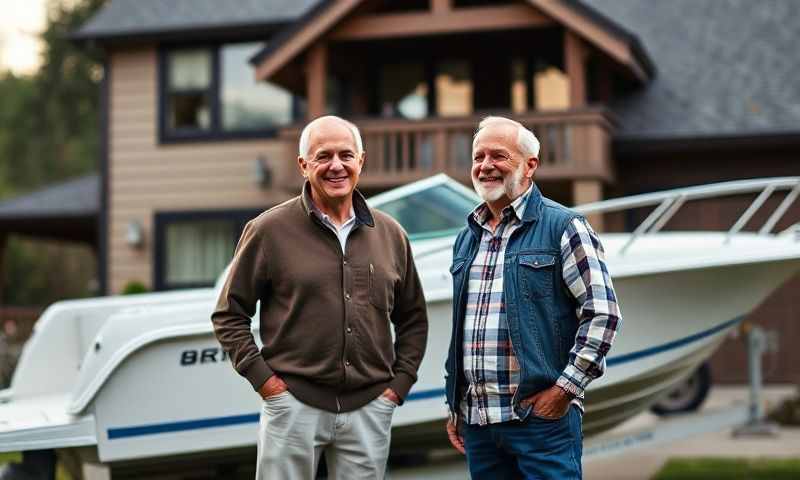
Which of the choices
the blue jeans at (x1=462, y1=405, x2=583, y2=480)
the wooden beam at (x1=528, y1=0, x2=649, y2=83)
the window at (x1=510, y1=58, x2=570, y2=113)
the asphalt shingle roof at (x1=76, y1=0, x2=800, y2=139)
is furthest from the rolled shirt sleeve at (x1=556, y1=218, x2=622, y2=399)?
the window at (x1=510, y1=58, x2=570, y2=113)

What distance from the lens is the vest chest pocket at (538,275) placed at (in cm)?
358

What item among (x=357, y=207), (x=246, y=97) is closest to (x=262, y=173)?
(x=246, y=97)

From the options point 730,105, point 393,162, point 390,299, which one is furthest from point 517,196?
point 730,105

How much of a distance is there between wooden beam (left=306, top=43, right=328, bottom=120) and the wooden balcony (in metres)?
0.42

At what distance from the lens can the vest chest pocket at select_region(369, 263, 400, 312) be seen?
151 inches

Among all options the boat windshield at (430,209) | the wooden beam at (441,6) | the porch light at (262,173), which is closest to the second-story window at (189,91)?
the porch light at (262,173)

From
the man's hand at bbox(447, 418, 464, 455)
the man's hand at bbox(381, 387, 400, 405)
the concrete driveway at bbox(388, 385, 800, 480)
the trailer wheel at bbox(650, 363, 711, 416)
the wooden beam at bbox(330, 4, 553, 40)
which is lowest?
the concrete driveway at bbox(388, 385, 800, 480)

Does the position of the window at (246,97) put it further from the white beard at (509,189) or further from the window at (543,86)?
the white beard at (509,189)

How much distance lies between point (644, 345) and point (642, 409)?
75 centimetres

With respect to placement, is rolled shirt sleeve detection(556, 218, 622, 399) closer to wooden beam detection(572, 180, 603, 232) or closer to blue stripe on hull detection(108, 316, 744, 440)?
blue stripe on hull detection(108, 316, 744, 440)

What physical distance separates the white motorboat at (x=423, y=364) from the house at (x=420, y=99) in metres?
6.45

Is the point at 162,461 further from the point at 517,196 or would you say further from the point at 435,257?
the point at 517,196

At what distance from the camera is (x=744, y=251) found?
20.1 ft

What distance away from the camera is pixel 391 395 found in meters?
3.87
